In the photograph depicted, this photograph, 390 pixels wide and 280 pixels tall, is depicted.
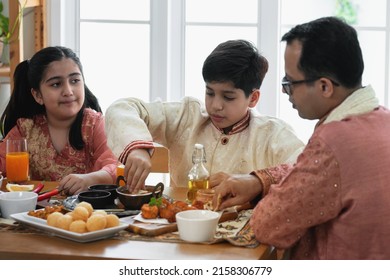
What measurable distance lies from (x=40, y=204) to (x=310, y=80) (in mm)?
853

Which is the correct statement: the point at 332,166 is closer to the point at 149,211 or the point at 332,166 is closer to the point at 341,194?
the point at 341,194

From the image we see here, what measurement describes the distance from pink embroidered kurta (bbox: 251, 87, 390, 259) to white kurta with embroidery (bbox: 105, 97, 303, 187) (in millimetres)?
611

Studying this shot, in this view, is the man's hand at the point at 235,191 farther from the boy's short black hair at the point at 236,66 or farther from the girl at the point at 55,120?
the girl at the point at 55,120

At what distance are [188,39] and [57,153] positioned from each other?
117 cm

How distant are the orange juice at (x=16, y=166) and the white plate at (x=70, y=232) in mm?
592

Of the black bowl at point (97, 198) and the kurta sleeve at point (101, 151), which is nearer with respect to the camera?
the black bowl at point (97, 198)

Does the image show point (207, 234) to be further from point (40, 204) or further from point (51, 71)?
point (51, 71)

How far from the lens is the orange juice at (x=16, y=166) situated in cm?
220

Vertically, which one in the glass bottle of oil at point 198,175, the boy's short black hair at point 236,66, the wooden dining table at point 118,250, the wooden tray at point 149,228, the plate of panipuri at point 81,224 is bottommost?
the wooden dining table at point 118,250

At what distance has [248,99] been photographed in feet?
7.21

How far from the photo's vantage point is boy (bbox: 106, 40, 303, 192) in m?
2.10

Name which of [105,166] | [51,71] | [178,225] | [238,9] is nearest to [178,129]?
[105,166]

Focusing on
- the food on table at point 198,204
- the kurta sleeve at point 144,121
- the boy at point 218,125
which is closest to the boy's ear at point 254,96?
the boy at point 218,125
